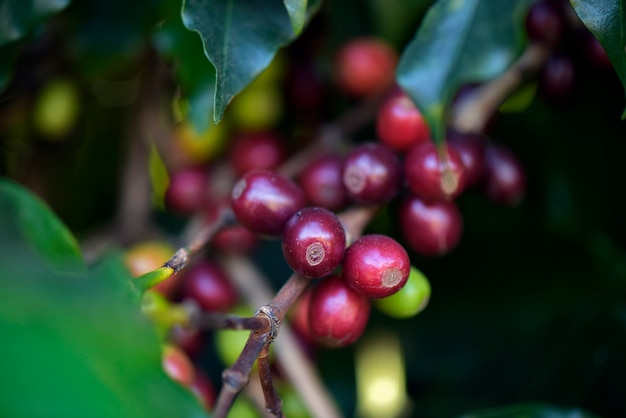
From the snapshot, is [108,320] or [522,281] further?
[522,281]

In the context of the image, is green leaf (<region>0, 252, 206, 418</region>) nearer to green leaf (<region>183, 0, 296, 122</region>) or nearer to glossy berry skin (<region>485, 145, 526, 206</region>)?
green leaf (<region>183, 0, 296, 122</region>)

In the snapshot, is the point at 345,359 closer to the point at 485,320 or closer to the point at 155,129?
the point at 485,320

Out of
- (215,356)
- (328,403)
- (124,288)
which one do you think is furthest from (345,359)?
(124,288)

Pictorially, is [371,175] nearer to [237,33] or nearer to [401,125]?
[401,125]

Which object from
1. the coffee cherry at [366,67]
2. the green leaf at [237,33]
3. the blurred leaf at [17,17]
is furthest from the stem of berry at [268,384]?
the coffee cherry at [366,67]

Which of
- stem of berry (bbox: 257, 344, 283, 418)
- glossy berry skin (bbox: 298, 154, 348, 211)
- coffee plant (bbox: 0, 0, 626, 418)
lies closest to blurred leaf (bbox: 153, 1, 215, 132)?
coffee plant (bbox: 0, 0, 626, 418)
